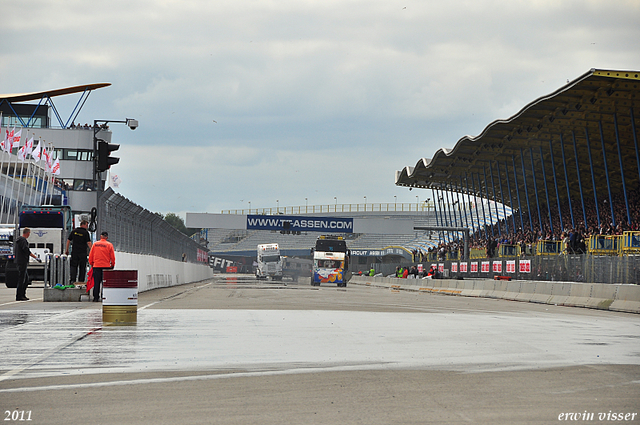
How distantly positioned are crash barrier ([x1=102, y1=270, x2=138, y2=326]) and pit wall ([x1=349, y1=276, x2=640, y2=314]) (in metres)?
13.8

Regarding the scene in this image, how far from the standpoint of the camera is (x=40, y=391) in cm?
636

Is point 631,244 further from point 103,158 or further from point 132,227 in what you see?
point 103,158

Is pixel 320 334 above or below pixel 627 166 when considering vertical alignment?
below

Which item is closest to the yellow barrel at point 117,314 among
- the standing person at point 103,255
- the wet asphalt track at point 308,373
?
the wet asphalt track at point 308,373

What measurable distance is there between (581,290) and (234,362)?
19.2 m

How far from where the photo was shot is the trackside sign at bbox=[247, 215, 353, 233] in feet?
289

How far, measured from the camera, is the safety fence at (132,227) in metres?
21.7

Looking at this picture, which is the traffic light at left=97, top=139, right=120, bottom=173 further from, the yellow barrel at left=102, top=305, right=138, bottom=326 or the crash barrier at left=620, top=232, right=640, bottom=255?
the crash barrier at left=620, top=232, right=640, bottom=255

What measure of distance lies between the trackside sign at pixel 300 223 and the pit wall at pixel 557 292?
45038mm

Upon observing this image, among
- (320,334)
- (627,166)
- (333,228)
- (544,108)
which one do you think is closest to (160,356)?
(320,334)

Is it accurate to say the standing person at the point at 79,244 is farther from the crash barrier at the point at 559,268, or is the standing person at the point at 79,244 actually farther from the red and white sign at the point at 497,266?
the red and white sign at the point at 497,266

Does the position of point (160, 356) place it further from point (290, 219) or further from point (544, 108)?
point (290, 219)

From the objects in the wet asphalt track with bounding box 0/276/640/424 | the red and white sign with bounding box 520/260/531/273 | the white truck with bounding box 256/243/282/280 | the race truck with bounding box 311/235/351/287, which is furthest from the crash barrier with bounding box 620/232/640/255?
the white truck with bounding box 256/243/282/280

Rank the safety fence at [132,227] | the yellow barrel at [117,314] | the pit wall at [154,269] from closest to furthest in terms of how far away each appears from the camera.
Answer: the yellow barrel at [117,314] → the safety fence at [132,227] → the pit wall at [154,269]
